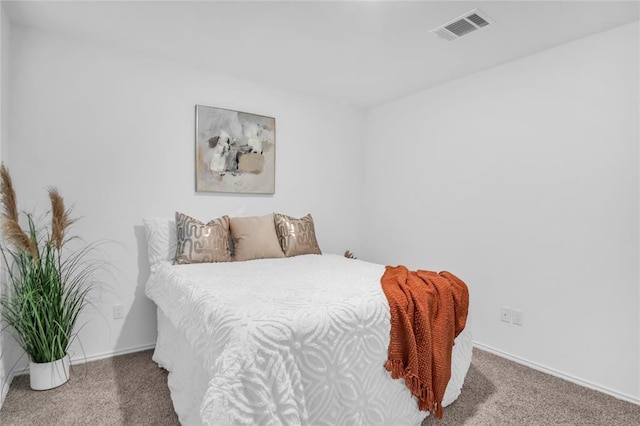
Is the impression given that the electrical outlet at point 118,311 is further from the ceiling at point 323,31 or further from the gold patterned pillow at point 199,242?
the ceiling at point 323,31

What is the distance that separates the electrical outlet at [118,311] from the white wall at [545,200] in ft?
8.65

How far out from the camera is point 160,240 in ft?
8.89

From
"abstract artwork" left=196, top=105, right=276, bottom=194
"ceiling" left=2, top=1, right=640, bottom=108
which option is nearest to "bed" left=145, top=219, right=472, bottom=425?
"abstract artwork" left=196, top=105, right=276, bottom=194

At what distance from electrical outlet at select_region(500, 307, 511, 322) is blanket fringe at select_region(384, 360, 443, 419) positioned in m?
1.43

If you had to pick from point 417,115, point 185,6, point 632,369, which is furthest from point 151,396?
point 417,115

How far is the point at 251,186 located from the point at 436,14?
2.03 meters

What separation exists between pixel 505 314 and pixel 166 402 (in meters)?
2.51

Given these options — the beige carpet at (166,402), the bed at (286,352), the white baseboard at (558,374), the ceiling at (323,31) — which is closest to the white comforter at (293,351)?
the bed at (286,352)

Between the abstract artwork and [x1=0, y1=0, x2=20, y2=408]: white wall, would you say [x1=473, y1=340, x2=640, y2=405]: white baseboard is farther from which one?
[x1=0, y1=0, x2=20, y2=408]: white wall

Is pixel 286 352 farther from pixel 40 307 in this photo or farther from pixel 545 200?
pixel 545 200

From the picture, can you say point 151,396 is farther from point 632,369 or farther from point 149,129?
point 632,369

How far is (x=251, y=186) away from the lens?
3.34 metres

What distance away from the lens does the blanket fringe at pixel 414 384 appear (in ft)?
5.31

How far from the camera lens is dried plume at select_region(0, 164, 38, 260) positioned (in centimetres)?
187
